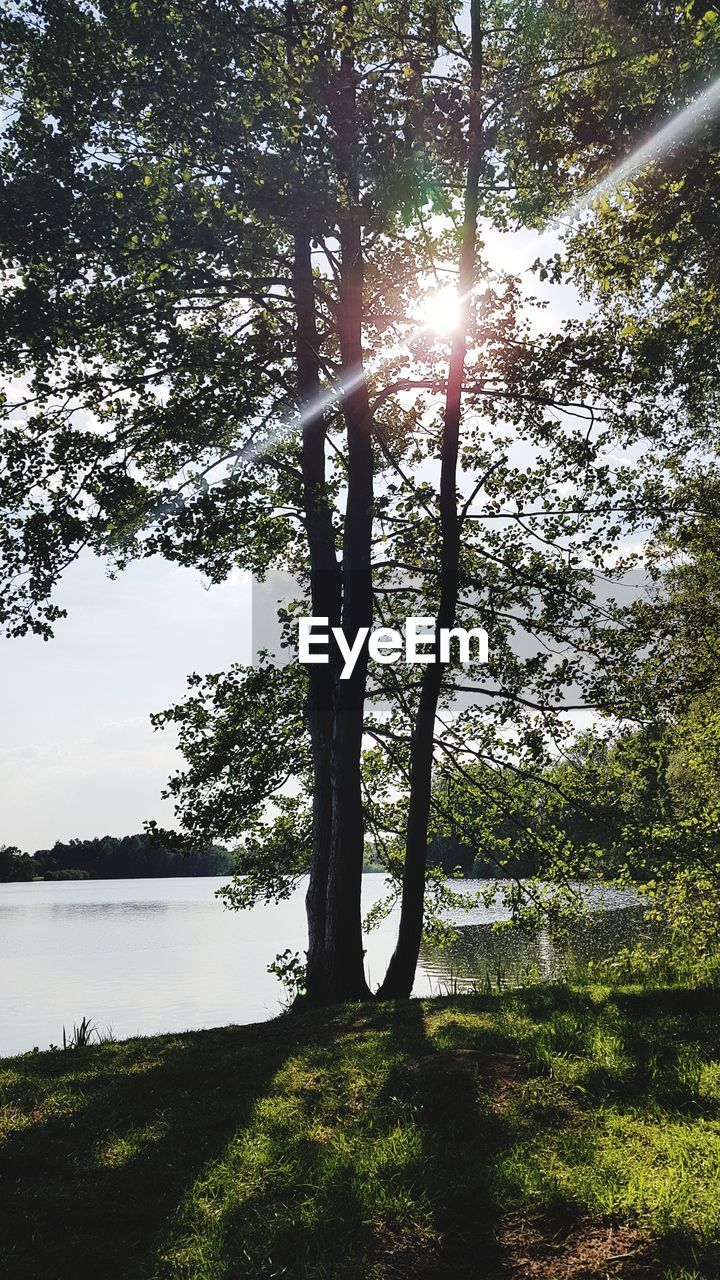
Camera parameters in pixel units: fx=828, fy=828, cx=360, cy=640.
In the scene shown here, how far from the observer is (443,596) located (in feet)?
40.4

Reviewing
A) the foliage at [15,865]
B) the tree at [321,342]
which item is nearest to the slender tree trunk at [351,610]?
the tree at [321,342]

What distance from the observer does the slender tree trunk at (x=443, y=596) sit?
12070mm

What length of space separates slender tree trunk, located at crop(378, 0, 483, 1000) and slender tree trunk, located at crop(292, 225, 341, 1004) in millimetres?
1844

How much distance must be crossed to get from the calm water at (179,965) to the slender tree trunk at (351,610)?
2.04m

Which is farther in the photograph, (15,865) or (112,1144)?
(15,865)

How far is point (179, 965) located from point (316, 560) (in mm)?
30486

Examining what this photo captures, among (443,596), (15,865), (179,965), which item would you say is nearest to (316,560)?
(443,596)

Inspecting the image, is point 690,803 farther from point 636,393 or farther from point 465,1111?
point 465,1111

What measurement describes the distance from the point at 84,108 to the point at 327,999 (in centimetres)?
1311

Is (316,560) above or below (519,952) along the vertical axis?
above

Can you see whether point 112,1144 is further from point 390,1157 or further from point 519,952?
point 519,952

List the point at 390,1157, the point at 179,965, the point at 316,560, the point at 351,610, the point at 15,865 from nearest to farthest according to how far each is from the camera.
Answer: the point at 390,1157 → the point at 351,610 → the point at 316,560 → the point at 179,965 → the point at 15,865

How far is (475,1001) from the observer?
9781 millimetres

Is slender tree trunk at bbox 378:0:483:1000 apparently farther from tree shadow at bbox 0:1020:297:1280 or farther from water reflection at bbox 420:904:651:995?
water reflection at bbox 420:904:651:995
